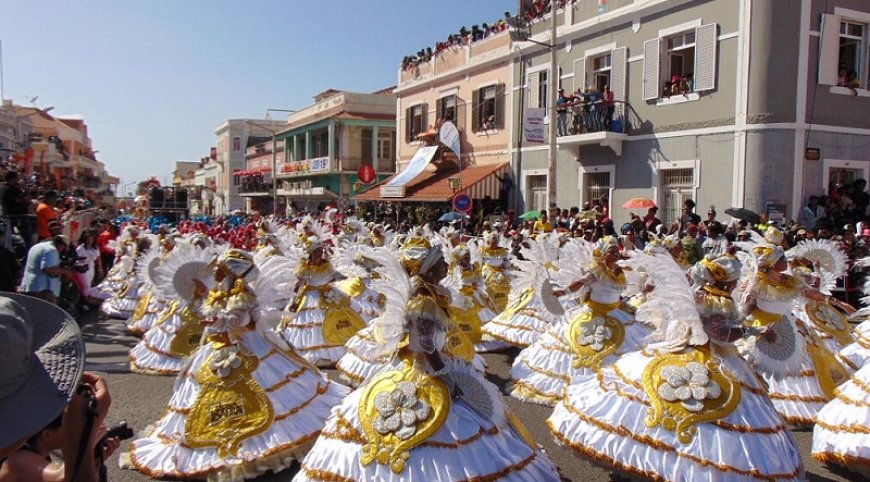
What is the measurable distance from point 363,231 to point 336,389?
29.0ft

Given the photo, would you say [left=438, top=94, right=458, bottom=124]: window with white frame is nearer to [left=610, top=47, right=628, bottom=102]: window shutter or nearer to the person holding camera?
[left=610, top=47, right=628, bottom=102]: window shutter

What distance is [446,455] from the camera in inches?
146

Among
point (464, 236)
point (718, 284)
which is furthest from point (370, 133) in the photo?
point (718, 284)

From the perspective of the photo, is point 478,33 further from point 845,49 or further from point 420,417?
point 420,417

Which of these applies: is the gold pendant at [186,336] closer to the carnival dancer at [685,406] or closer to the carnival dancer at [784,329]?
the carnival dancer at [685,406]

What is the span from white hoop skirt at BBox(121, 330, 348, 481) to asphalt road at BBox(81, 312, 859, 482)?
0.72ft

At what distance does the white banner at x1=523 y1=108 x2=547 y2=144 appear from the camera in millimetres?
18562

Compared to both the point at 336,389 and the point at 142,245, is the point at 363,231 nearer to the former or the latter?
the point at 142,245

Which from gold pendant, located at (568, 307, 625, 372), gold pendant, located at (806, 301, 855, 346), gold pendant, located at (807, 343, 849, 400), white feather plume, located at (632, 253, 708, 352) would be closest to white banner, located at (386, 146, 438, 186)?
gold pendant, located at (568, 307, 625, 372)

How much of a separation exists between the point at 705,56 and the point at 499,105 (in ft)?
28.4

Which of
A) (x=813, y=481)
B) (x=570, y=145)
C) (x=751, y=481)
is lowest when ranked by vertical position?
(x=813, y=481)

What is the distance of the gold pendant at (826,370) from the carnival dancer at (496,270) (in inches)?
199

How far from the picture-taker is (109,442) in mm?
2176

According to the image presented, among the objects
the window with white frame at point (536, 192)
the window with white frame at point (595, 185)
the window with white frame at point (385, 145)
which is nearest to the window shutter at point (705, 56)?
the window with white frame at point (595, 185)
